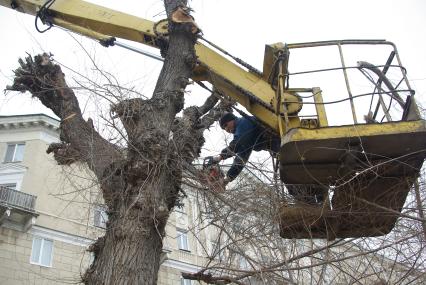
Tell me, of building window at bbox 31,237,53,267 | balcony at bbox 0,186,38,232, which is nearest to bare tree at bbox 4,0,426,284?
balcony at bbox 0,186,38,232

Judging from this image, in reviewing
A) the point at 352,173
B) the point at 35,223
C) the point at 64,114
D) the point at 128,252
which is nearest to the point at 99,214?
the point at 64,114

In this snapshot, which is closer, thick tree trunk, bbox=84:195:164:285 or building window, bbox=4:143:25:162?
thick tree trunk, bbox=84:195:164:285

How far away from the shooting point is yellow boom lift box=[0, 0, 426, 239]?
481 cm

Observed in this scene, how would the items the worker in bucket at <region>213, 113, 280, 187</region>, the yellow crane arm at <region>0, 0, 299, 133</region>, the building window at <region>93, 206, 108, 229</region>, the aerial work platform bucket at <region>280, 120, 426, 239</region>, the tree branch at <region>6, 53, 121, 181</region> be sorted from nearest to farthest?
the aerial work platform bucket at <region>280, 120, 426, 239</region>, the tree branch at <region>6, 53, 121, 181</region>, the building window at <region>93, 206, 108, 229</region>, the yellow crane arm at <region>0, 0, 299, 133</region>, the worker in bucket at <region>213, 113, 280, 187</region>

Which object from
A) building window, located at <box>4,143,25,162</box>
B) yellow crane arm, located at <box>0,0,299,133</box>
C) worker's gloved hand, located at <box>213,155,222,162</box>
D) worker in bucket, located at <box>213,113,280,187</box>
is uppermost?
building window, located at <box>4,143,25,162</box>

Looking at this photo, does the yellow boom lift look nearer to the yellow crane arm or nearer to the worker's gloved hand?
the yellow crane arm

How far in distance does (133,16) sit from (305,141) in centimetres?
325

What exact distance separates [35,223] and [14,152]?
4.83 m

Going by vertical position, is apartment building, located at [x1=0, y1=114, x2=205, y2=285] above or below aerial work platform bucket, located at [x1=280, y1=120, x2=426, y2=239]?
above

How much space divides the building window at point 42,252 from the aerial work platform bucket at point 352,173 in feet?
50.0

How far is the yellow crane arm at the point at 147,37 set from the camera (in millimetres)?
6098

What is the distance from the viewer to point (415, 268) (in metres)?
5.24

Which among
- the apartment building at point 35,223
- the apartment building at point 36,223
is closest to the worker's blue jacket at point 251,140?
the apartment building at point 36,223

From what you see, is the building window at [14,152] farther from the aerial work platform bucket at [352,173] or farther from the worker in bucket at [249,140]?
the aerial work platform bucket at [352,173]
